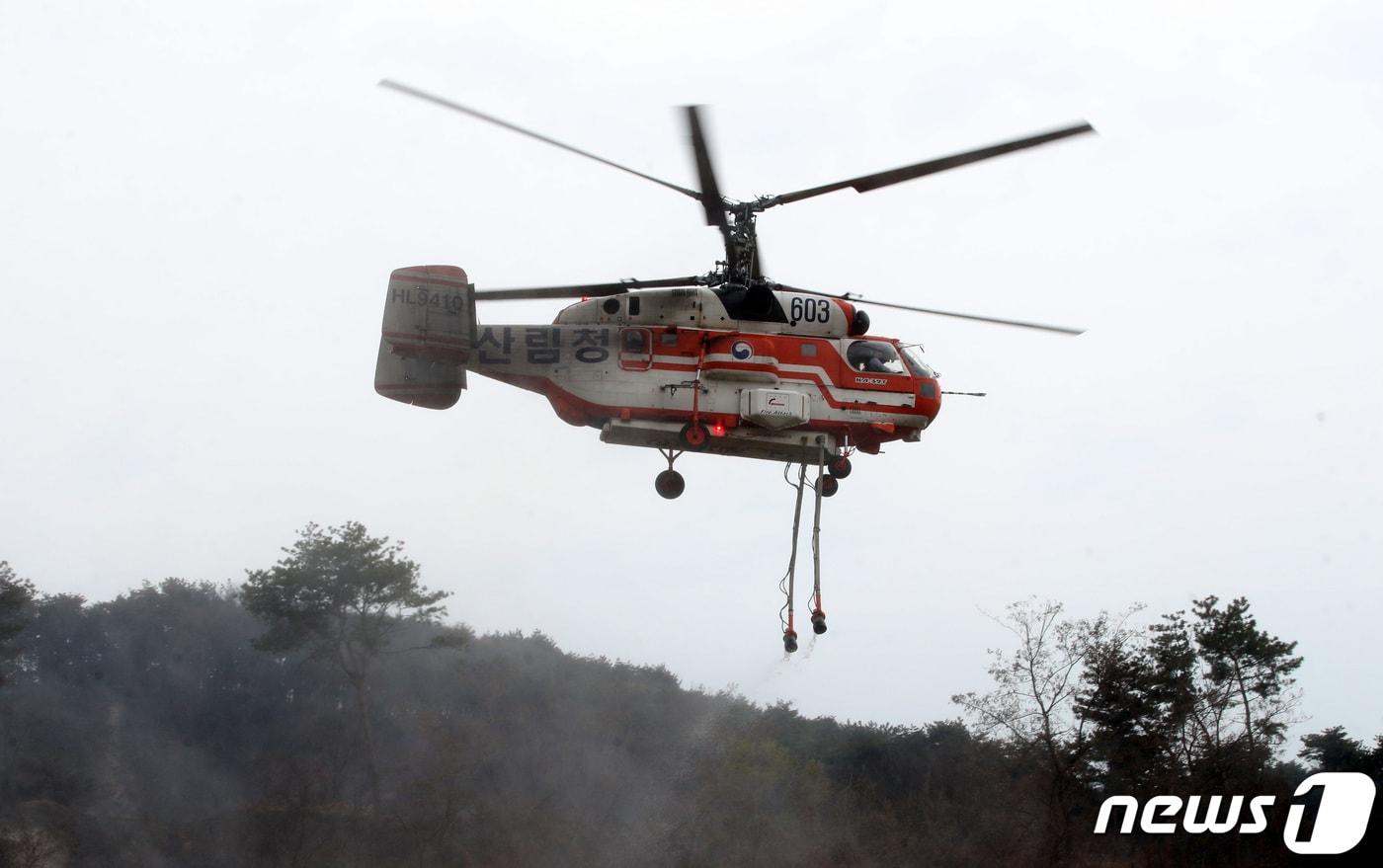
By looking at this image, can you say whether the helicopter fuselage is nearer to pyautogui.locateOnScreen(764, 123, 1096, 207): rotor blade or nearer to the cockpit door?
the cockpit door

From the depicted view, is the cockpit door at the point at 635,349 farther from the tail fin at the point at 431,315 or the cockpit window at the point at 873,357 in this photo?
the cockpit window at the point at 873,357

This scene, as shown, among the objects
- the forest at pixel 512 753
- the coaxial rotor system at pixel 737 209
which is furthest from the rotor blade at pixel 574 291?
the forest at pixel 512 753

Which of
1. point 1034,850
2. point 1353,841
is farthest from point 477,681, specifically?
point 1353,841

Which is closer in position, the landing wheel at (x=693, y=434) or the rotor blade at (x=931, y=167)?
the rotor blade at (x=931, y=167)

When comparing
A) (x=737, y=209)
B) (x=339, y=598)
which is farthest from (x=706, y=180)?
(x=339, y=598)

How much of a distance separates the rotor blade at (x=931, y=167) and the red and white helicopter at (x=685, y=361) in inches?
3.0

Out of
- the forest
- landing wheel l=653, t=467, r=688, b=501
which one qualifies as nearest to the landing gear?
landing wheel l=653, t=467, r=688, b=501

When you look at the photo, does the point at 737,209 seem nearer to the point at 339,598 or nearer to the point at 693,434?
the point at 693,434

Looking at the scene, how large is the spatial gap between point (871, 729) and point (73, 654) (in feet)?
85.5

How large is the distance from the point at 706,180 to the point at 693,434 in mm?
3465

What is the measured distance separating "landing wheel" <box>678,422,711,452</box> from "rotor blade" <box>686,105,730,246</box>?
2.48 m

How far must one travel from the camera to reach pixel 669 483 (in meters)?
18.6

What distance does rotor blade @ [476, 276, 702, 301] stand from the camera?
58.2ft

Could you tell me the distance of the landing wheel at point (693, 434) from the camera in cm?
1803
